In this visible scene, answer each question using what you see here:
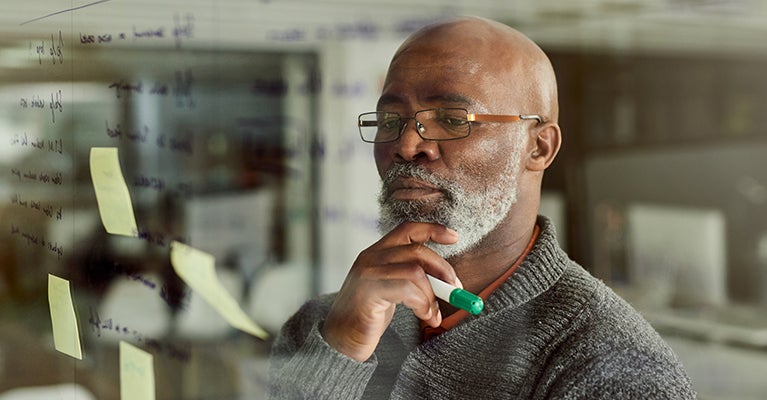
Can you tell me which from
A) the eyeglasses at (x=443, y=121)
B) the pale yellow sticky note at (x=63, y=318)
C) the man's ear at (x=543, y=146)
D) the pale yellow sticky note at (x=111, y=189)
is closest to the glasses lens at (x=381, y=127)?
the eyeglasses at (x=443, y=121)

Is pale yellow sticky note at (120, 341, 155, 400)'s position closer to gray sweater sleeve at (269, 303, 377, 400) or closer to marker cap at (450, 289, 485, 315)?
gray sweater sleeve at (269, 303, 377, 400)

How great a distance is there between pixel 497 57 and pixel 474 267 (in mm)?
158

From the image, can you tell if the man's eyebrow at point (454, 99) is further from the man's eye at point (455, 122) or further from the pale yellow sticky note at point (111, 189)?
the pale yellow sticky note at point (111, 189)

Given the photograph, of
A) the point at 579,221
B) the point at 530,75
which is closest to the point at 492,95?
the point at 530,75

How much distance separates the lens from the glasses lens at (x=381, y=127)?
0.68 m

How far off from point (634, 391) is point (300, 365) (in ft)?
0.90

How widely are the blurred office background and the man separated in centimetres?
8

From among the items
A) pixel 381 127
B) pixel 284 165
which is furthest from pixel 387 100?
A: pixel 284 165

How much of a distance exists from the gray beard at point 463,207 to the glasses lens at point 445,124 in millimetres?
28

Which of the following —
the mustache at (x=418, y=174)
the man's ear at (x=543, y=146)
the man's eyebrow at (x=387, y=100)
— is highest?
the man's eyebrow at (x=387, y=100)

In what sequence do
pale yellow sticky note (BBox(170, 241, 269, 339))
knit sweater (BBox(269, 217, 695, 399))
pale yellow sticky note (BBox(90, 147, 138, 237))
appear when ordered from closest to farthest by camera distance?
knit sweater (BBox(269, 217, 695, 399)), pale yellow sticky note (BBox(90, 147, 138, 237)), pale yellow sticky note (BBox(170, 241, 269, 339))

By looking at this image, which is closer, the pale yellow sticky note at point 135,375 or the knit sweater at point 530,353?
the knit sweater at point 530,353

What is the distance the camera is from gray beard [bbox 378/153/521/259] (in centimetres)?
66

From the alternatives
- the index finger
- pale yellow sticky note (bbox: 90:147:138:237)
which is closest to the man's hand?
the index finger
